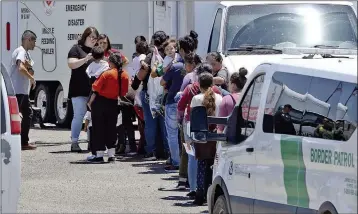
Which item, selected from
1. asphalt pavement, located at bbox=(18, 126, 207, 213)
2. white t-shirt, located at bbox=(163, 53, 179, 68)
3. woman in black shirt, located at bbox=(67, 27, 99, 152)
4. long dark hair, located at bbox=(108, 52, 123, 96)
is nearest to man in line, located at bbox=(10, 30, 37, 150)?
asphalt pavement, located at bbox=(18, 126, 207, 213)

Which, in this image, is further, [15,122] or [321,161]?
[15,122]

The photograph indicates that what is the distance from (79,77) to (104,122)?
169 centimetres

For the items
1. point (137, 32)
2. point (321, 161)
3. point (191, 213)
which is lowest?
point (191, 213)

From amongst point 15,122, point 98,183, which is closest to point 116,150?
point 98,183

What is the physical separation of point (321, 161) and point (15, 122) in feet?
10.7

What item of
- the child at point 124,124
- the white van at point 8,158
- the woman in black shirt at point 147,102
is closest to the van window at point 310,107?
the white van at point 8,158

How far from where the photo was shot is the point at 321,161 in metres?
7.80

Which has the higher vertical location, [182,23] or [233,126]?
[182,23]

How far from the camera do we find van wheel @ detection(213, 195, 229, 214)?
9.79 metres

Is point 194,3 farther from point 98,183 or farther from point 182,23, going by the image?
point 98,183

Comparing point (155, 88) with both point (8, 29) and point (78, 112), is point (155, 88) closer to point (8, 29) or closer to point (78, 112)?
point (78, 112)

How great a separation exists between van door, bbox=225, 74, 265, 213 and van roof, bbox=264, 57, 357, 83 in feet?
1.58

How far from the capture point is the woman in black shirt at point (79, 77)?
17.8 m

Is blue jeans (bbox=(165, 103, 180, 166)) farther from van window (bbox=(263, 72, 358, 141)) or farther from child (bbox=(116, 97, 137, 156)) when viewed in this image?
van window (bbox=(263, 72, 358, 141))
